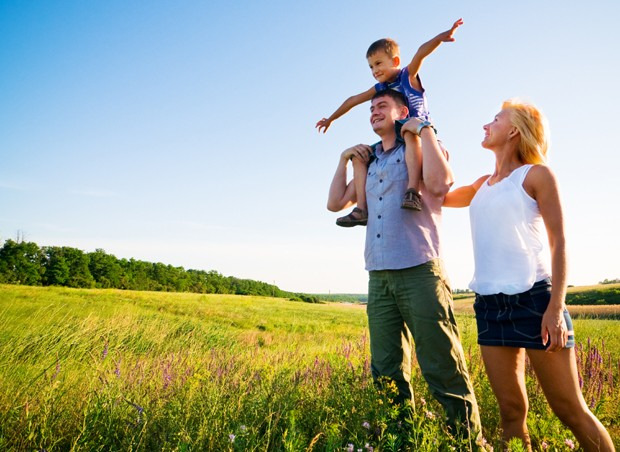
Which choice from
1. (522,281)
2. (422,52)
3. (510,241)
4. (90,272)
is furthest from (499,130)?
(90,272)

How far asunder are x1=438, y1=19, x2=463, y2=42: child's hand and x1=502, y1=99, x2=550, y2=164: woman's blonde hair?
188 cm

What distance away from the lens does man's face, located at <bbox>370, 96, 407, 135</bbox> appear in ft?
10.1

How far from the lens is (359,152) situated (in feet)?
10.6

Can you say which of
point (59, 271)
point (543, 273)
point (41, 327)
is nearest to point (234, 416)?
point (543, 273)

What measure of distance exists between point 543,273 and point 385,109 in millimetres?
1728

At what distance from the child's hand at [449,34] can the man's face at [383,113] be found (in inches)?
59.2

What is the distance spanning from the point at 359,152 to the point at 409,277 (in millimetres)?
1219

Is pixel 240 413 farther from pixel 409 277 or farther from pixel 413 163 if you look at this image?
pixel 413 163

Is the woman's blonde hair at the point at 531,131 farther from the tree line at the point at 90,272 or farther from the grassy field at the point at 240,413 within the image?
the tree line at the point at 90,272

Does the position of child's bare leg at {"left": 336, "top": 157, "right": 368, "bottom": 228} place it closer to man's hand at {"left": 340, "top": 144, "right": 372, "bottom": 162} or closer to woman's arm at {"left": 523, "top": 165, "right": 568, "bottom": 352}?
man's hand at {"left": 340, "top": 144, "right": 372, "bottom": 162}

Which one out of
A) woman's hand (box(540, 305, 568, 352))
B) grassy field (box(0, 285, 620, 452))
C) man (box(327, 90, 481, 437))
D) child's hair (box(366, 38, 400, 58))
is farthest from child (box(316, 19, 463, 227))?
grassy field (box(0, 285, 620, 452))

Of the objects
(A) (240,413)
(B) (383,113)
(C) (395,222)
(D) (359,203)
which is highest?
(B) (383,113)

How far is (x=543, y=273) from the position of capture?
2.24 meters

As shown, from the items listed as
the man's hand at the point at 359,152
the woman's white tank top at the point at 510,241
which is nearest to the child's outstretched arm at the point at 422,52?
the man's hand at the point at 359,152
